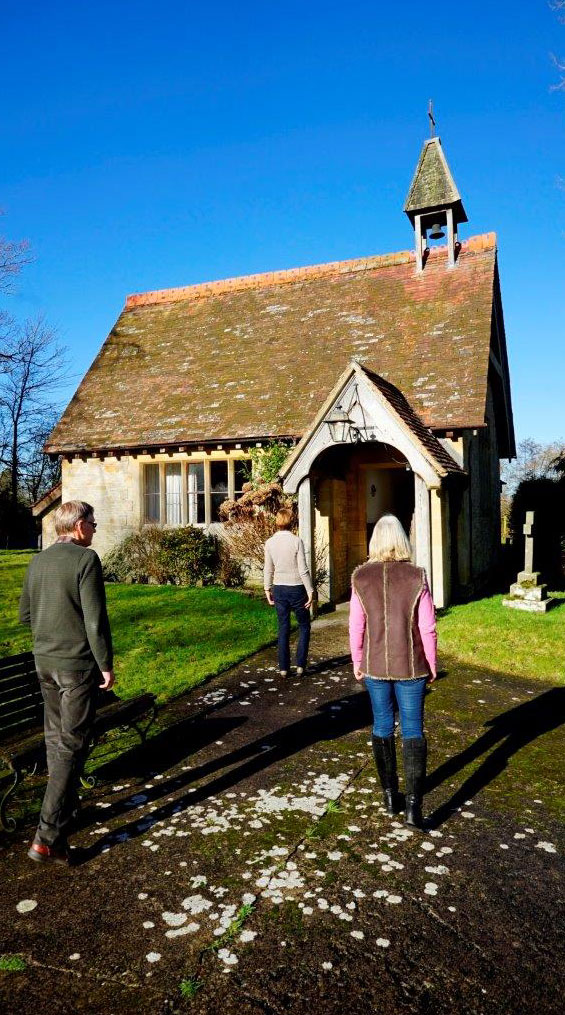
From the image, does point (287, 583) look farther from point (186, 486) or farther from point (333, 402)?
point (186, 486)

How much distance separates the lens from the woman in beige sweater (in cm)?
813

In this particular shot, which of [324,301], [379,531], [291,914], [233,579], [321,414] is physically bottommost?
[291,914]

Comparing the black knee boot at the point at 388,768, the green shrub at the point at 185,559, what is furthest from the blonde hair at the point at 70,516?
the green shrub at the point at 185,559

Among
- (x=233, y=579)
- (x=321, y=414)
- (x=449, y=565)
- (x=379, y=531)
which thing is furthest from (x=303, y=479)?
(x=379, y=531)

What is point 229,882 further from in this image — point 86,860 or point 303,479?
point 303,479

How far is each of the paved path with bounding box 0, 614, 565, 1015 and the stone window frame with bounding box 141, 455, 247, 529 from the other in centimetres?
987

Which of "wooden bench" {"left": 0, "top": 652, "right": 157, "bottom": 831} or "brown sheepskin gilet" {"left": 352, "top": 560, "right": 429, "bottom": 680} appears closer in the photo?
"brown sheepskin gilet" {"left": 352, "top": 560, "right": 429, "bottom": 680}

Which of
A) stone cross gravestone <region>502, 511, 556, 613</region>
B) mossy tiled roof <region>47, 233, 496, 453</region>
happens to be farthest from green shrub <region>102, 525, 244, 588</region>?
stone cross gravestone <region>502, 511, 556, 613</region>

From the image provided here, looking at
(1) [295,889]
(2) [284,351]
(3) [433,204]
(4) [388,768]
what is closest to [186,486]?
(2) [284,351]

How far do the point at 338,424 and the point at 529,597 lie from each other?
14.6ft

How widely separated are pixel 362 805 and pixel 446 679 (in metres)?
3.50

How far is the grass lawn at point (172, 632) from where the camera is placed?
8.48 metres

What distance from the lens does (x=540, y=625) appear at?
33.7 ft

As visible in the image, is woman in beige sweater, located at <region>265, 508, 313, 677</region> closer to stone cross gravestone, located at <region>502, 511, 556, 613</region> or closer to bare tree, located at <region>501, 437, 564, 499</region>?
stone cross gravestone, located at <region>502, 511, 556, 613</region>
